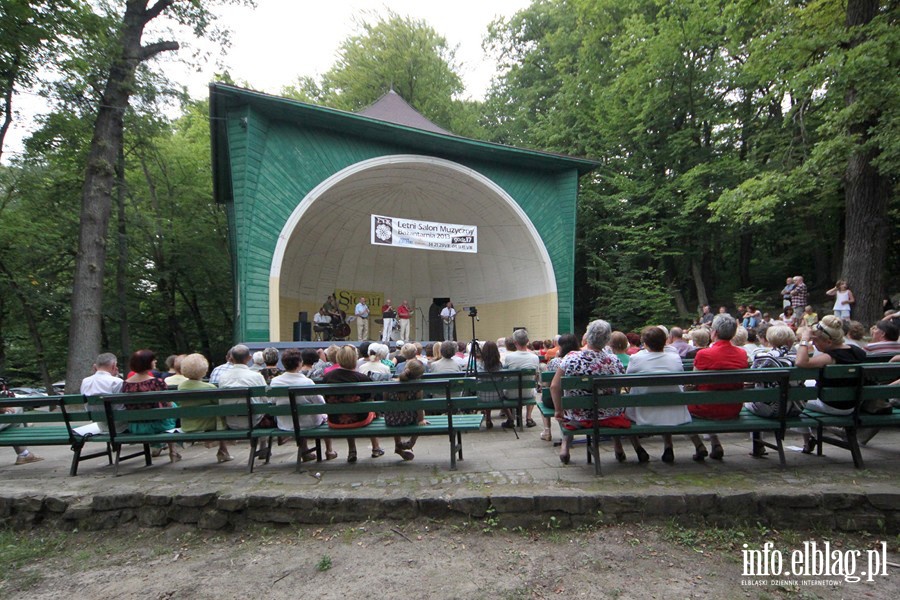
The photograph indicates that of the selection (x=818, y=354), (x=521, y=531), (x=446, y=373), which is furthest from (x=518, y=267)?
(x=521, y=531)

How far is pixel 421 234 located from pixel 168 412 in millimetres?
9562

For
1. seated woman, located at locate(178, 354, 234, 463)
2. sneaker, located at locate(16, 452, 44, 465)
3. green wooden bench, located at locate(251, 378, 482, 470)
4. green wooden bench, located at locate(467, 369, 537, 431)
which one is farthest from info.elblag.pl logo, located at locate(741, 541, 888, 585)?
sneaker, located at locate(16, 452, 44, 465)

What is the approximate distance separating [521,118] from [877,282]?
1675 cm

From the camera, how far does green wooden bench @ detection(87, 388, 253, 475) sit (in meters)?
3.77

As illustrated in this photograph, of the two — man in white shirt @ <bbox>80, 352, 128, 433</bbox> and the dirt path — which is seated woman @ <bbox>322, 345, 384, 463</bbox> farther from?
man in white shirt @ <bbox>80, 352, 128, 433</bbox>

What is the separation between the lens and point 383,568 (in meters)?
2.67

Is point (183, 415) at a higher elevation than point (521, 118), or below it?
below

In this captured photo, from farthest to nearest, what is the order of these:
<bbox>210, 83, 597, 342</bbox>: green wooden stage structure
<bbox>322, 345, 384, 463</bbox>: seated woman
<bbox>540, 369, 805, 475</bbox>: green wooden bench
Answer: <bbox>210, 83, 597, 342</bbox>: green wooden stage structure → <bbox>322, 345, 384, 463</bbox>: seated woman → <bbox>540, 369, 805, 475</bbox>: green wooden bench

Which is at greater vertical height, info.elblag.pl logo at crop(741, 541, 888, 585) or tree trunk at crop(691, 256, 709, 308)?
tree trunk at crop(691, 256, 709, 308)

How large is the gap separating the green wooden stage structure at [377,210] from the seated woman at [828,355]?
962 centimetres

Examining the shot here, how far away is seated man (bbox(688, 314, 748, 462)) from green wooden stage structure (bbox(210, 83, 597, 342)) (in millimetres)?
9024

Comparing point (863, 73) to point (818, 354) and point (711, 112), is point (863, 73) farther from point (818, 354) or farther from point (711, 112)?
point (711, 112)

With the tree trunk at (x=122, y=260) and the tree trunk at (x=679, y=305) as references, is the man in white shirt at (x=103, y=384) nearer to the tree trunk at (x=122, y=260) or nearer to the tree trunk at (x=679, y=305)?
the tree trunk at (x=122, y=260)

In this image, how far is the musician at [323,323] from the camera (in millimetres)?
14445
